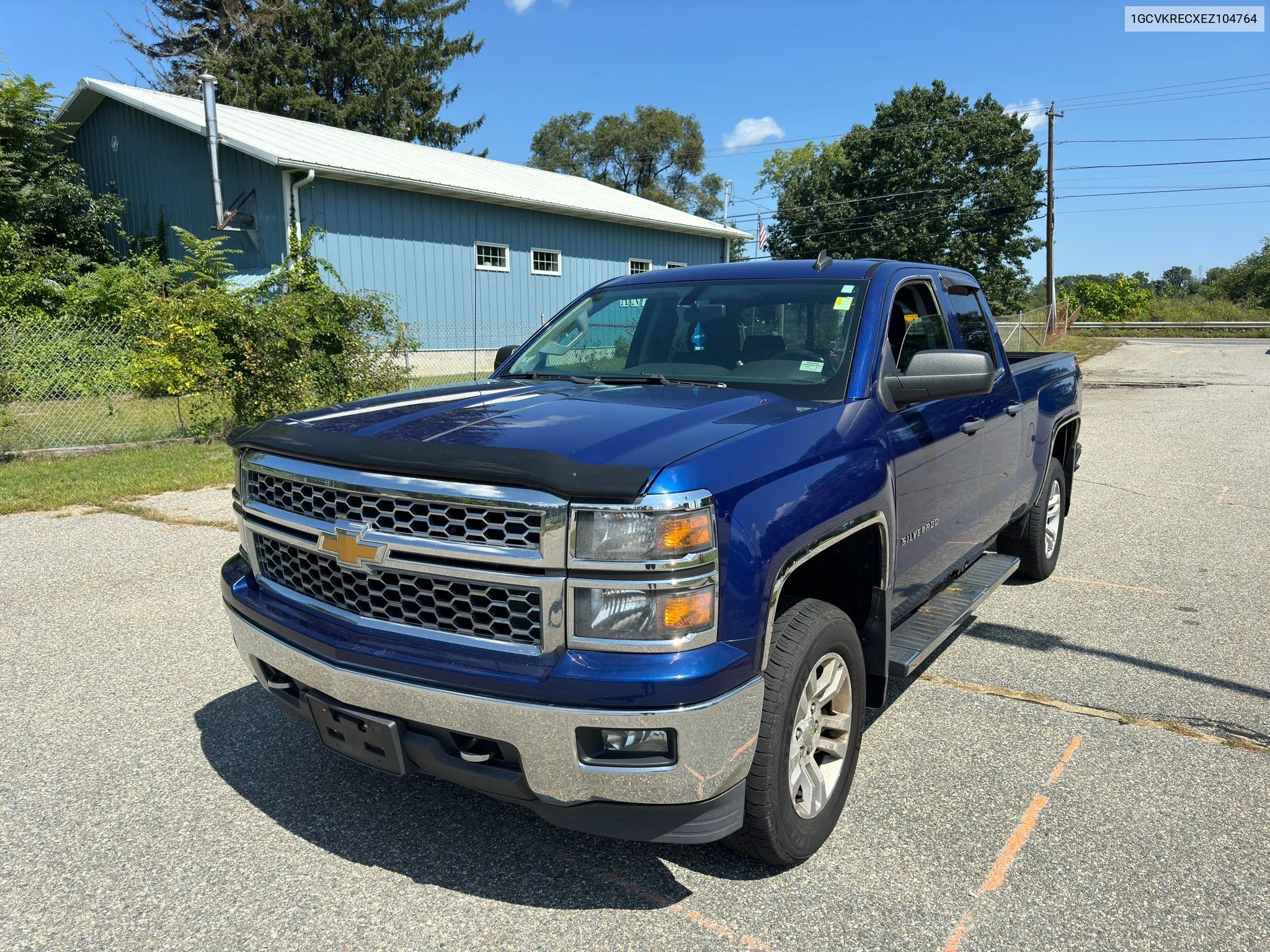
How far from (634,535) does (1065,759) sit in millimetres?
2406

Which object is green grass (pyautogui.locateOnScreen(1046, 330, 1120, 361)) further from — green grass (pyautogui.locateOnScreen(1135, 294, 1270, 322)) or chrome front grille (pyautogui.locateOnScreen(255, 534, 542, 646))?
chrome front grille (pyautogui.locateOnScreen(255, 534, 542, 646))

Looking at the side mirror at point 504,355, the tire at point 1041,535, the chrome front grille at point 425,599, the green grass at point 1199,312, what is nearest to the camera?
the chrome front grille at point 425,599

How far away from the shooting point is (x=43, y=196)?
773 inches

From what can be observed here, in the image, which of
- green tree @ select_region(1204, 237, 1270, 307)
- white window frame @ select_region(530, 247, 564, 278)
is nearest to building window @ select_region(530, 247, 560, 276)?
white window frame @ select_region(530, 247, 564, 278)

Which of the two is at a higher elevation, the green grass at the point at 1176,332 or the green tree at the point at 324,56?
the green tree at the point at 324,56

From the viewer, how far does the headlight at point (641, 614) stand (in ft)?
7.35

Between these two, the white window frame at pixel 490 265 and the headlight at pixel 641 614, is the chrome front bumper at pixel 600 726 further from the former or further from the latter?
the white window frame at pixel 490 265

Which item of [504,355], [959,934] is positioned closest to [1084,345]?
[504,355]

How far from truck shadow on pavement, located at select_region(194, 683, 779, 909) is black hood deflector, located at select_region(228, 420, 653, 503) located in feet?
3.86

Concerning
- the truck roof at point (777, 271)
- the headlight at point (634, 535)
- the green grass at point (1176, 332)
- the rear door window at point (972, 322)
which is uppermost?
the green grass at point (1176, 332)

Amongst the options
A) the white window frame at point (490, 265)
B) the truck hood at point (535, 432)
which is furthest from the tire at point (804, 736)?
the white window frame at point (490, 265)

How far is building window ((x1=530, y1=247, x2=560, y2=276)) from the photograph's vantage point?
22891 millimetres

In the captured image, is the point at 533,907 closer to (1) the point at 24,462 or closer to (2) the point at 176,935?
(2) the point at 176,935

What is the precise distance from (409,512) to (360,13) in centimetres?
4576
